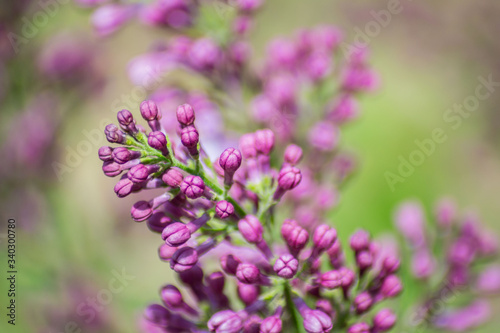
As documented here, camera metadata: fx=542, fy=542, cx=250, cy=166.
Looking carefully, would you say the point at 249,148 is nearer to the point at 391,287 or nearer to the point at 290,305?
the point at 290,305

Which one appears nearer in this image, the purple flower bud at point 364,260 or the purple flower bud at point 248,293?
the purple flower bud at point 248,293

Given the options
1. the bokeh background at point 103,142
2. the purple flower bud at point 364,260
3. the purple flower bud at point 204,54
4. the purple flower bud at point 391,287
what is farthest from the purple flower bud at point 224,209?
the bokeh background at point 103,142

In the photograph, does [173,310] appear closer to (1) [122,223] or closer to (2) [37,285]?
(2) [37,285]

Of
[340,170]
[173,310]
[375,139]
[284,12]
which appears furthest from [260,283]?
[284,12]

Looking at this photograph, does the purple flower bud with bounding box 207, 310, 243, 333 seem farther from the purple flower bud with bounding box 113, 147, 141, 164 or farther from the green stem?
the purple flower bud with bounding box 113, 147, 141, 164

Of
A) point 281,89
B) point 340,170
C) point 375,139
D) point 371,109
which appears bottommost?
point 340,170

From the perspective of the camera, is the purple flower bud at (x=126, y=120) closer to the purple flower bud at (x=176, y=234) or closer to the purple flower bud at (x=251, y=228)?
the purple flower bud at (x=176, y=234)
